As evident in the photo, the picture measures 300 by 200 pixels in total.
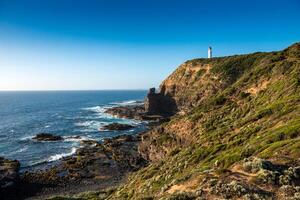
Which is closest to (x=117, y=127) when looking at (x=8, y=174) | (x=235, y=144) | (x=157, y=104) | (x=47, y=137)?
(x=47, y=137)

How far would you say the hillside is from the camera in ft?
48.8

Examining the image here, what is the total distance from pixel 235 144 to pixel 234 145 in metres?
0.16

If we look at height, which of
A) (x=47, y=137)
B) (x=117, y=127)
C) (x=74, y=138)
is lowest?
(x=74, y=138)

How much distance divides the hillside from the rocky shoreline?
5531 mm

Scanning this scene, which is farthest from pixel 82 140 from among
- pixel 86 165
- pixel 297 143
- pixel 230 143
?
pixel 297 143

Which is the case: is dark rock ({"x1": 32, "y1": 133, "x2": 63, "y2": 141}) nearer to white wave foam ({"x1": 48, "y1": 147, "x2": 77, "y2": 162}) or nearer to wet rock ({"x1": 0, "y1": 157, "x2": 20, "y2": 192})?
white wave foam ({"x1": 48, "y1": 147, "x2": 77, "y2": 162})

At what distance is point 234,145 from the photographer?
29.2 metres

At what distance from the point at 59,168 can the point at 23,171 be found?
6.54 meters

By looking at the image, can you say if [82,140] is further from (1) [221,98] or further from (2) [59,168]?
(1) [221,98]

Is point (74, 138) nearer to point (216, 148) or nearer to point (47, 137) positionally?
point (47, 137)

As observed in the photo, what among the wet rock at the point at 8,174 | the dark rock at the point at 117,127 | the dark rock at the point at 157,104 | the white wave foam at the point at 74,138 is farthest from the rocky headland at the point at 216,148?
the dark rock at the point at 117,127

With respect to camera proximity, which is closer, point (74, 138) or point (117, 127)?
point (74, 138)

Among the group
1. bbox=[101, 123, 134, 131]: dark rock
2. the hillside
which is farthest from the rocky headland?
bbox=[101, 123, 134, 131]: dark rock

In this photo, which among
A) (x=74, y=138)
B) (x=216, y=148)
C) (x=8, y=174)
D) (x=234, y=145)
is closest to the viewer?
(x=234, y=145)
